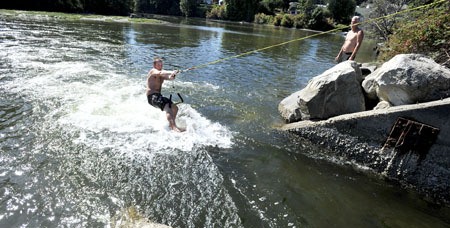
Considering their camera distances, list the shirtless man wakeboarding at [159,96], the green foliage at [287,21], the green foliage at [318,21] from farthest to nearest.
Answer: the green foliage at [287,21] < the green foliage at [318,21] < the shirtless man wakeboarding at [159,96]

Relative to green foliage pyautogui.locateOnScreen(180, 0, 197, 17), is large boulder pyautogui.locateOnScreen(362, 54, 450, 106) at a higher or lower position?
higher

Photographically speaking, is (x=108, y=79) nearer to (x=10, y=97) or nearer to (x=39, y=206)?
(x=10, y=97)

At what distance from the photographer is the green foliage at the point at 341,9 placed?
78.4 m

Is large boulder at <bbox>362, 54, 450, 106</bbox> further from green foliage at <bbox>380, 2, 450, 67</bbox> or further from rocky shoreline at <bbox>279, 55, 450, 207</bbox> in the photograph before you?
green foliage at <bbox>380, 2, 450, 67</bbox>

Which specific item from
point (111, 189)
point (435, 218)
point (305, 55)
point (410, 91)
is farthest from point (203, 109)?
point (305, 55)

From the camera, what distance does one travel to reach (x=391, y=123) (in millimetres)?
7348

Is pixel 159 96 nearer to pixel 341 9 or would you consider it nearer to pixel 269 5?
pixel 341 9

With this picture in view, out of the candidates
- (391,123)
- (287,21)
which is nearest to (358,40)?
(391,123)

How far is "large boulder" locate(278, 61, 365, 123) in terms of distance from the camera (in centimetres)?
878

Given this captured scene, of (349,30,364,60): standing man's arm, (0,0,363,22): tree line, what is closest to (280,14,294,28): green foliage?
(0,0,363,22): tree line

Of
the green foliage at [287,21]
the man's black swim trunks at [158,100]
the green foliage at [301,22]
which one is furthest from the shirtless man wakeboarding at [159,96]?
the green foliage at [287,21]

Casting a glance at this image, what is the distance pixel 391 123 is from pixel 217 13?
101586 millimetres

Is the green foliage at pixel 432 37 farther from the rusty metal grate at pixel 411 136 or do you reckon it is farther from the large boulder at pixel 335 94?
the rusty metal grate at pixel 411 136

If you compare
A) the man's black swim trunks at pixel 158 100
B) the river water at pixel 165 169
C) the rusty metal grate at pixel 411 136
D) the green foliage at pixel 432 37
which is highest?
the green foliage at pixel 432 37
